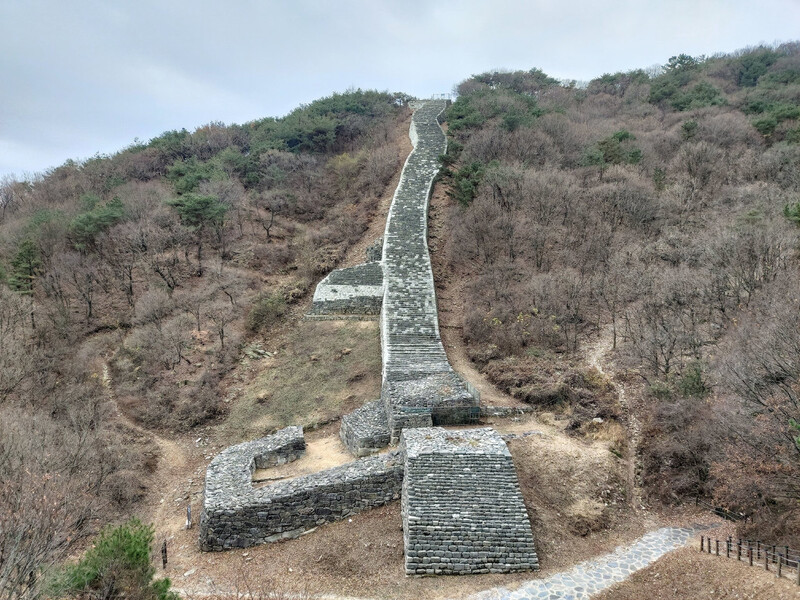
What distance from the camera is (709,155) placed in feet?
98.0

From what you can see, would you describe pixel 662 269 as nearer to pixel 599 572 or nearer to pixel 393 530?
pixel 599 572

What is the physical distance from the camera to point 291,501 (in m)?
13.1

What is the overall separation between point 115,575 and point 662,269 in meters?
21.1

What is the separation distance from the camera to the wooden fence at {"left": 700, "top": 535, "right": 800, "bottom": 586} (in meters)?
9.41

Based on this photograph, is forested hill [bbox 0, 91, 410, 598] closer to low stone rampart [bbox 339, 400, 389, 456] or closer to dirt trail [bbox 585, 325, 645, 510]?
low stone rampart [bbox 339, 400, 389, 456]

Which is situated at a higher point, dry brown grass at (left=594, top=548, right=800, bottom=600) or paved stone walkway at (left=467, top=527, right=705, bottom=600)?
dry brown grass at (left=594, top=548, right=800, bottom=600)

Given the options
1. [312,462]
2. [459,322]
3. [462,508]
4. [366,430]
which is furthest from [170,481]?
[459,322]

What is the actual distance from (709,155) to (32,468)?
110ft

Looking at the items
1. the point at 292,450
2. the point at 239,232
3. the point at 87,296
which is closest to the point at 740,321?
the point at 292,450

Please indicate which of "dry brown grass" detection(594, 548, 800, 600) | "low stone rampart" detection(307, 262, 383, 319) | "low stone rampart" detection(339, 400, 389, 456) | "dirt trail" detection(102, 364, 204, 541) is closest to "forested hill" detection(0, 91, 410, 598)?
"dirt trail" detection(102, 364, 204, 541)

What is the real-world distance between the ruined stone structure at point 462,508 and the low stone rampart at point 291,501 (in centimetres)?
76

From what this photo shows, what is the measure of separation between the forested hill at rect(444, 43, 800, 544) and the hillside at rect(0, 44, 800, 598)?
10cm

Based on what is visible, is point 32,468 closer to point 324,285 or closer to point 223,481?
point 223,481

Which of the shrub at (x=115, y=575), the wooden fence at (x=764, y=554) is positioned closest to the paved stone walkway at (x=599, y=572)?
the wooden fence at (x=764, y=554)
